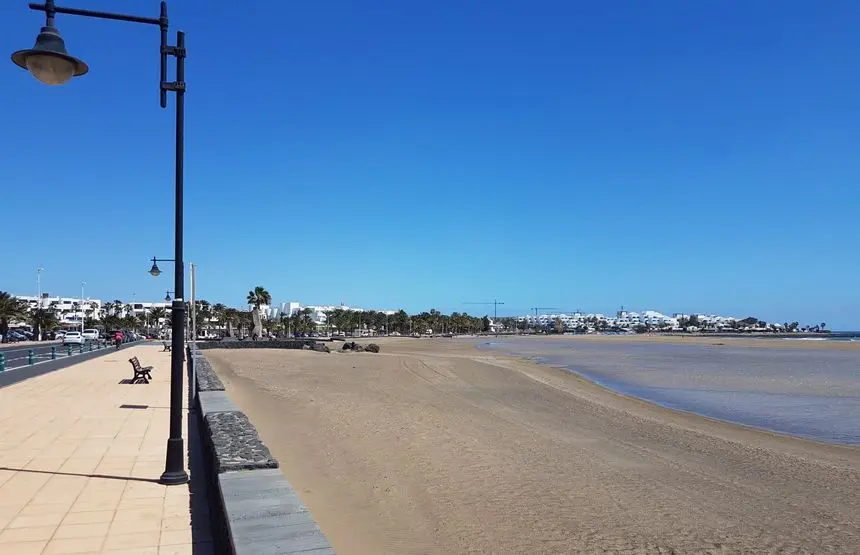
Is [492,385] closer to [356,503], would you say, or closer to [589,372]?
[589,372]

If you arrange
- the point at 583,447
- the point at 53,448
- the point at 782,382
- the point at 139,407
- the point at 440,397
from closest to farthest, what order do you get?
the point at 53,448 → the point at 583,447 → the point at 139,407 → the point at 440,397 → the point at 782,382

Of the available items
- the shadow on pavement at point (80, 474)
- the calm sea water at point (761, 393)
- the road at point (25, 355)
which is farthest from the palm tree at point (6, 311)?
the shadow on pavement at point (80, 474)

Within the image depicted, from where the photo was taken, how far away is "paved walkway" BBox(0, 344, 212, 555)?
17.0ft

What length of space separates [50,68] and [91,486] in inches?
171

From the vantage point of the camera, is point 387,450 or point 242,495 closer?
point 242,495

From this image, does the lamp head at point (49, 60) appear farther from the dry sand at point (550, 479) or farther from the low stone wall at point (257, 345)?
the low stone wall at point (257, 345)

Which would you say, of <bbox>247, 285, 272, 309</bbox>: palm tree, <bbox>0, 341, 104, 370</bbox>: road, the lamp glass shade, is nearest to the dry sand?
the lamp glass shade

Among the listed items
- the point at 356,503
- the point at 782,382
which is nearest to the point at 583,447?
the point at 356,503

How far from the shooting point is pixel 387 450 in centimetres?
1035

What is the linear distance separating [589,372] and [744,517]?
89.2 ft

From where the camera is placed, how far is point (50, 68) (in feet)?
17.7

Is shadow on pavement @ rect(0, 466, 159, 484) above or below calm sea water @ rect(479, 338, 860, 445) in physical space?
above

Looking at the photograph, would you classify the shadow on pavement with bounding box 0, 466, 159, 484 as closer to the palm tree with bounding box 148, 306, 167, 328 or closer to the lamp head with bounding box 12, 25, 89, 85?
the lamp head with bounding box 12, 25, 89, 85

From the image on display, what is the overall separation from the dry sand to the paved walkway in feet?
4.98
